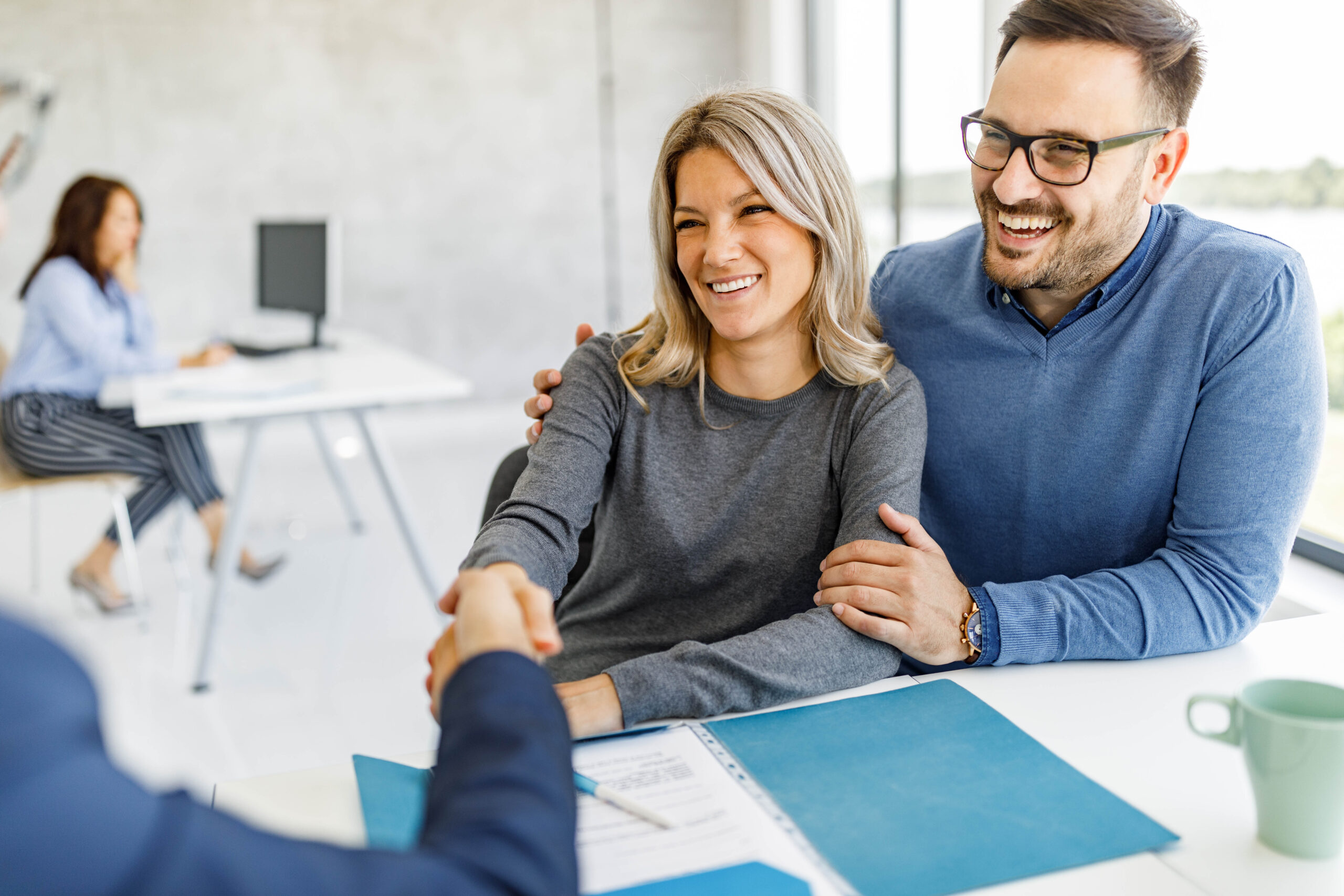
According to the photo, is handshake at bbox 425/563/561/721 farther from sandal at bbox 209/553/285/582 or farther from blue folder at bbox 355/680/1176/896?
sandal at bbox 209/553/285/582

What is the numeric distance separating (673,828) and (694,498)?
0.66 metres

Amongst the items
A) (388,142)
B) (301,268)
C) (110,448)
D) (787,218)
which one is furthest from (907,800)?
(388,142)

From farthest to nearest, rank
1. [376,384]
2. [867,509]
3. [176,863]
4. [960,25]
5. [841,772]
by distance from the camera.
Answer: [960,25], [376,384], [867,509], [841,772], [176,863]

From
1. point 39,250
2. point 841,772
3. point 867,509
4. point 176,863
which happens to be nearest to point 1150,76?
point 867,509

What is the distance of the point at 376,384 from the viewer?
307 cm

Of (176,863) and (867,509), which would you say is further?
(867,509)

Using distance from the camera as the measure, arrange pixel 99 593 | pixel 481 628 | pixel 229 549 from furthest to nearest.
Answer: pixel 99 593, pixel 229 549, pixel 481 628

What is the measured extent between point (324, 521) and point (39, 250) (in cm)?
217

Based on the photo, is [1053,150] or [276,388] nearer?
[1053,150]

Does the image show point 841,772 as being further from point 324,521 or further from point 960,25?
point 960,25

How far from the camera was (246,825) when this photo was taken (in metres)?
0.46

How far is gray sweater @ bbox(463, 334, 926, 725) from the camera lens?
1323 mm

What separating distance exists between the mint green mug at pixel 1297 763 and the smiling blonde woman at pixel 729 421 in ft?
1.74

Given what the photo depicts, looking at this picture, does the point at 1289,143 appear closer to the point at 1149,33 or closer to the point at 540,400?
the point at 1149,33
